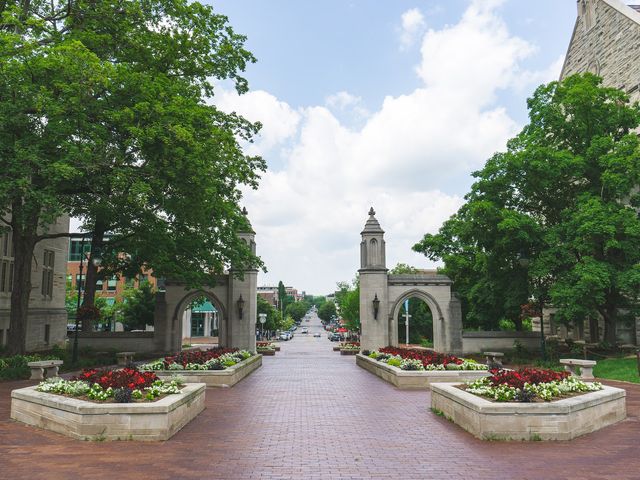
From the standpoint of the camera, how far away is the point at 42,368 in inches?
724

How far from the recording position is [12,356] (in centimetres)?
1994

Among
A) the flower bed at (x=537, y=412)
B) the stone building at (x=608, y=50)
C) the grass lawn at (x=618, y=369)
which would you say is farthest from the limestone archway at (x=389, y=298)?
the flower bed at (x=537, y=412)

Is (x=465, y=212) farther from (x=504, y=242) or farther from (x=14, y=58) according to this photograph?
(x=14, y=58)

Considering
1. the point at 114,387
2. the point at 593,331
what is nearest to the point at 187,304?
the point at 114,387

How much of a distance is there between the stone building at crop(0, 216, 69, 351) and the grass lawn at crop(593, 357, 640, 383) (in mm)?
27512

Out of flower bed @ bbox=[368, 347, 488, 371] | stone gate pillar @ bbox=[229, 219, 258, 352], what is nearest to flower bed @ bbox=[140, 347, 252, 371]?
flower bed @ bbox=[368, 347, 488, 371]

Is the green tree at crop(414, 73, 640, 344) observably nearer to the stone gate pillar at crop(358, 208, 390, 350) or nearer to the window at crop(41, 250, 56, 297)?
the stone gate pillar at crop(358, 208, 390, 350)

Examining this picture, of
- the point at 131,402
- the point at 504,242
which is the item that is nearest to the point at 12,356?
the point at 131,402

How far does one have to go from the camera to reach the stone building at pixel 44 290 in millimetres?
28188

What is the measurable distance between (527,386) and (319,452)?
4.46 metres

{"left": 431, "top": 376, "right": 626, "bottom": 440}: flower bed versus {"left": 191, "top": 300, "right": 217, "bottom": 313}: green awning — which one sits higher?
{"left": 191, "top": 300, "right": 217, "bottom": 313}: green awning

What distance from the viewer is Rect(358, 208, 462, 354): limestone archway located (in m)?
30.0

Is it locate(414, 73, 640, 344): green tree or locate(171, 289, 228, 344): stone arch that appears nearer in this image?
locate(414, 73, 640, 344): green tree

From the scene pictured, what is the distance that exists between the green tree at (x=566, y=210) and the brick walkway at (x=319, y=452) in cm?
1195
